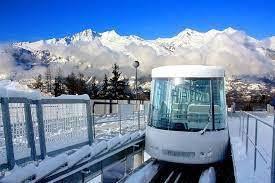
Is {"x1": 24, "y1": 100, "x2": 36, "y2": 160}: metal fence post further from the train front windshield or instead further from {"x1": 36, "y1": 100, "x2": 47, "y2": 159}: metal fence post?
the train front windshield

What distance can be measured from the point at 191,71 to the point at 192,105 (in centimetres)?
114

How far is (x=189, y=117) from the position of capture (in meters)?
14.8

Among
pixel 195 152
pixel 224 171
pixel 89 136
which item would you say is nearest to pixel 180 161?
pixel 195 152

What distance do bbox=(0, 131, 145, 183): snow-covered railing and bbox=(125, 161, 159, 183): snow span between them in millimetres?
985

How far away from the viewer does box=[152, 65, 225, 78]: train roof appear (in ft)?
48.8

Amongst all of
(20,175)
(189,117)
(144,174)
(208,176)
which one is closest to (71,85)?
(189,117)

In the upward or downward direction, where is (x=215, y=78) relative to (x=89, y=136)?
upward

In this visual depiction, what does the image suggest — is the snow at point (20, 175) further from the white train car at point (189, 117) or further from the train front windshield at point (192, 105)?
the train front windshield at point (192, 105)

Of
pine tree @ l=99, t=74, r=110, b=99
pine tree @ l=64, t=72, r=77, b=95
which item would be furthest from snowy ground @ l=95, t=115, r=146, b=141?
pine tree @ l=99, t=74, r=110, b=99

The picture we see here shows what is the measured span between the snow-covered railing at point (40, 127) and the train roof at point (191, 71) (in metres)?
4.48

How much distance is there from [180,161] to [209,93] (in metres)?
2.49

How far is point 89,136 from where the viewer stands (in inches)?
458

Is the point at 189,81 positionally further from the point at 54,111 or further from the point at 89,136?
the point at 54,111

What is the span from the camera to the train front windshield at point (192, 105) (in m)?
14.7
